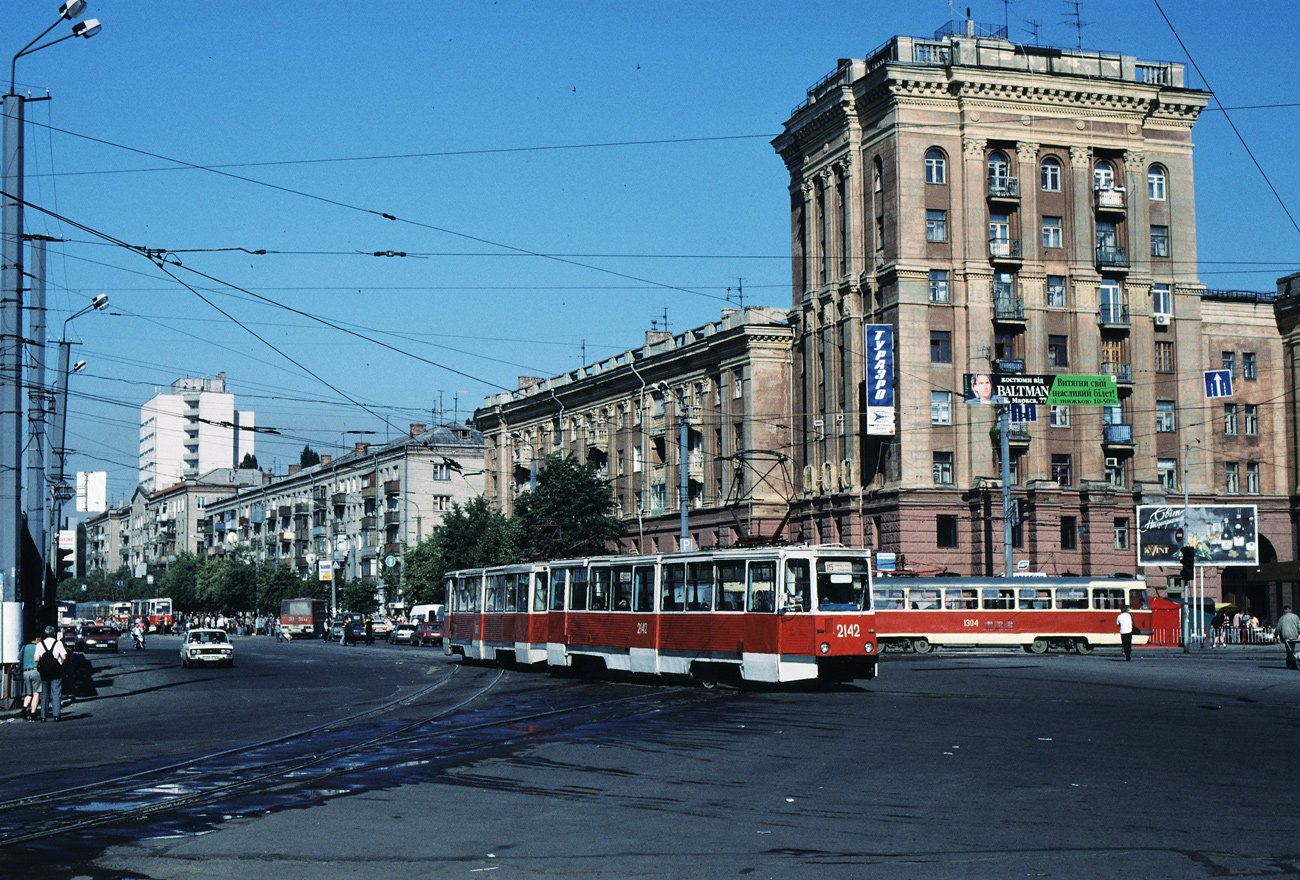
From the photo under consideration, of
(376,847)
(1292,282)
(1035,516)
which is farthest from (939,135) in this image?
(376,847)

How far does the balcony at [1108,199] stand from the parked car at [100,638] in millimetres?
54204

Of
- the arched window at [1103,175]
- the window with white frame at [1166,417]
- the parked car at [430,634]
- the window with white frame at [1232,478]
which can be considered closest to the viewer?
the arched window at [1103,175]

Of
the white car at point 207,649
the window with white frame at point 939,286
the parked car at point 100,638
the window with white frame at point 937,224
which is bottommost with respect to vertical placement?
the parked car at point 100,638

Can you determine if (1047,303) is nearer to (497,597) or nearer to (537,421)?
(497,597)

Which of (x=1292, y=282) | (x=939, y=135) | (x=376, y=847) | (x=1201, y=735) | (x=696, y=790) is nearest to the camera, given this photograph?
(x=376, y=847)

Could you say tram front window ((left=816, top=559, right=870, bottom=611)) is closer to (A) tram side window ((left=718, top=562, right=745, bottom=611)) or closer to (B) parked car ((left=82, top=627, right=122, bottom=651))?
(A) tram side window ((left=718, top=562, right=745, bottom=611))

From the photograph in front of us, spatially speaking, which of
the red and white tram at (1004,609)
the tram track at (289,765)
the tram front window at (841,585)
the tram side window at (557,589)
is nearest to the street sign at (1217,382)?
the red and white tram at (1004,609)

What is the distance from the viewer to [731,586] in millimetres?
30891

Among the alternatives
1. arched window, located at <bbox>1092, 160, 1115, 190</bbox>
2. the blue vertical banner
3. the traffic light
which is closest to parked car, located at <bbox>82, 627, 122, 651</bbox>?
the traffic light

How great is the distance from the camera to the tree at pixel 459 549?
78.1 metres

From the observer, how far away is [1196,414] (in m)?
66.9

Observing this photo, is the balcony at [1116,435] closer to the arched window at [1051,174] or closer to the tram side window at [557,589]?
the arched window at [1051,174]

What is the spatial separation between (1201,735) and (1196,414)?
4951 centimetres

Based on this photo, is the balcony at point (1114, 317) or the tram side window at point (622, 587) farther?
the balcony at point (1114, 317)
